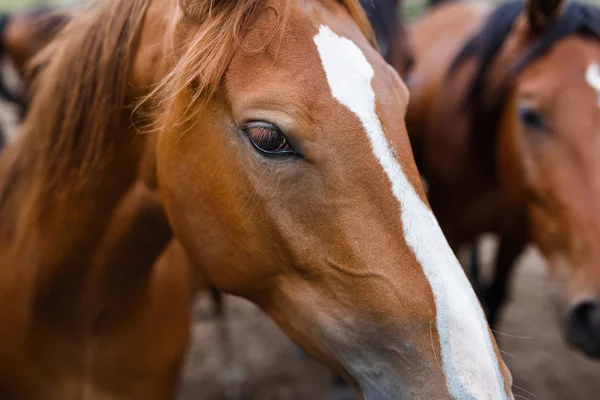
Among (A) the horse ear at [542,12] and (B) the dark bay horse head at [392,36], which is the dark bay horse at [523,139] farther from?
(B) the dark bay horse head at [392,36]

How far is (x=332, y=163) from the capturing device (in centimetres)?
101

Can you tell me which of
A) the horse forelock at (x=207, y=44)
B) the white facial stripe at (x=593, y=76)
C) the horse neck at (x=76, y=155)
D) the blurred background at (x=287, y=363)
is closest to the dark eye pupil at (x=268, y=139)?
the horse forelock at (x=207, y=44)

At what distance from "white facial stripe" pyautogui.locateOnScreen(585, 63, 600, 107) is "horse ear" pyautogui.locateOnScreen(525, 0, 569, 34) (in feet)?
1.07

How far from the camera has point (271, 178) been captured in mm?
1050

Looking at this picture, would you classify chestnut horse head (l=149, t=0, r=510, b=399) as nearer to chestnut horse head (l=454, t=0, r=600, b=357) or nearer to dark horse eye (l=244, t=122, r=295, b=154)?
dark horse eye (l=244, t=122, r=295, b=154)

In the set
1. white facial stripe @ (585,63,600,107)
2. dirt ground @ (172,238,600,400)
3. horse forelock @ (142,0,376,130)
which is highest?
horse forelock @ (142,0,376,130)

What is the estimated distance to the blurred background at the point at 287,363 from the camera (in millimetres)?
3201

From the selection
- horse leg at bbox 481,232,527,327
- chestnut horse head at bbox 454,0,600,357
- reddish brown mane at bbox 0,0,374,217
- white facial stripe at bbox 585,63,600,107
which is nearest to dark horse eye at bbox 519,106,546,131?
chestnut horse head at bbox 454,0,600,357

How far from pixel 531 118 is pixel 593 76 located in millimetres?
244

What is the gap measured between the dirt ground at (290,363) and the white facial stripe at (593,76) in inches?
58.2

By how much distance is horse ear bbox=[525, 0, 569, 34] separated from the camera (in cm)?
224

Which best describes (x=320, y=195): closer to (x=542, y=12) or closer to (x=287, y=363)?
(x=542, y=12)

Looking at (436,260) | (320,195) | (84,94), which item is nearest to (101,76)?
(84,94)

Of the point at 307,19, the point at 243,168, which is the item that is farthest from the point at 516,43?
the point at 243,168
